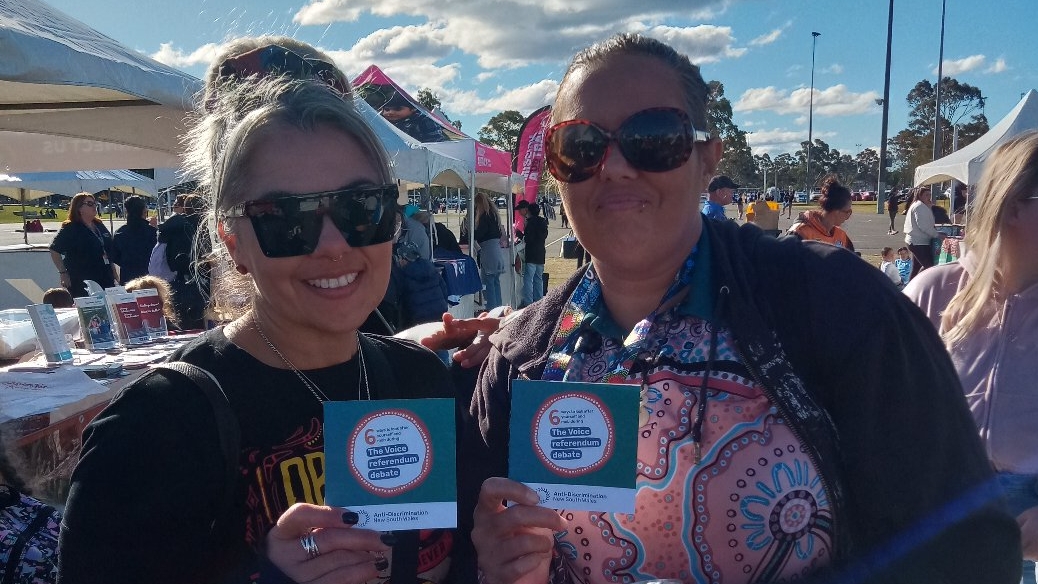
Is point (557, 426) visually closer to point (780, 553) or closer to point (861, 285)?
point (780, 553)

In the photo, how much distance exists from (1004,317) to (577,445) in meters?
2.10

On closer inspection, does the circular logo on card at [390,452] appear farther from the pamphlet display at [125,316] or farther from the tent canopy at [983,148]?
the tent canopy at [983,148]

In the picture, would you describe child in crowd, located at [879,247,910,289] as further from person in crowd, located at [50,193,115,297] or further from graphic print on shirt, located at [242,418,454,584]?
person in crowd, located at [50,193,115,297]

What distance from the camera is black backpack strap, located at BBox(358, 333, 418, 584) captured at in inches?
53.7

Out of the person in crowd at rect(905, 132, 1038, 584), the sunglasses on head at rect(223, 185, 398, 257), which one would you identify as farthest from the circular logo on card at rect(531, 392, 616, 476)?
the person in crowd at rect(905, 132, 1038, 584)

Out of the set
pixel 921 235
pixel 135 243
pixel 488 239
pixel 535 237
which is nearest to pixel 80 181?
pixel 135 243

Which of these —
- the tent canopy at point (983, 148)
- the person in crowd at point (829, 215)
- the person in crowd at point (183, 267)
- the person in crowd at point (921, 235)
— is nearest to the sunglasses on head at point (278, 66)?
the person in crowd at point (183, 267)

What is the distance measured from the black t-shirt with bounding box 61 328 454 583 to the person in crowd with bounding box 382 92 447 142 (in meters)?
8.14

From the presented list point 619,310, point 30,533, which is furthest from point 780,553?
point 30,533

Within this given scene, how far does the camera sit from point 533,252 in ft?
43.6

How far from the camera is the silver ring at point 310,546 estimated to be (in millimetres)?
1194

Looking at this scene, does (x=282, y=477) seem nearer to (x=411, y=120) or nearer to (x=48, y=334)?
(x=48, y=334)

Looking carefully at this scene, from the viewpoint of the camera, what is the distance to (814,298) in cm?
138

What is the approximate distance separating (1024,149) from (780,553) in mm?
2191
